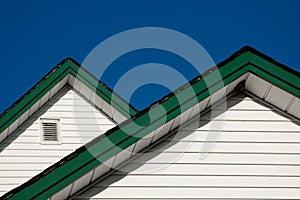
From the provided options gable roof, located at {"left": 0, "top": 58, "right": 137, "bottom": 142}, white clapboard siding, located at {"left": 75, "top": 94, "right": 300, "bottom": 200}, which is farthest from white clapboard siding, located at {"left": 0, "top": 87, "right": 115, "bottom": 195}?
white clapboard siding, located at {"left": 75, "top": 94, "right": 300, "bottom": 200}

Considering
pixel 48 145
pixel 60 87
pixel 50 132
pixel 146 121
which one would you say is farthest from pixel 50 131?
pixel 146 121

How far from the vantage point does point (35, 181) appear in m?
5.35

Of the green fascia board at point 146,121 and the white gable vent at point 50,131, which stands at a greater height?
the white gable vent at point 50,131

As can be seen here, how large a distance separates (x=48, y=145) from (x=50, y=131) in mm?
337

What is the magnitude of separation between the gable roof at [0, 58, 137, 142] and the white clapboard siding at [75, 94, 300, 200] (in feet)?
20.5

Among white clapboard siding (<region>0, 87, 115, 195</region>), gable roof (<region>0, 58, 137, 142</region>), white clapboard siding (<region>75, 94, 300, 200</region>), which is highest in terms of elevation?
gable roof (<region>0, 58, 137, 142</region>)

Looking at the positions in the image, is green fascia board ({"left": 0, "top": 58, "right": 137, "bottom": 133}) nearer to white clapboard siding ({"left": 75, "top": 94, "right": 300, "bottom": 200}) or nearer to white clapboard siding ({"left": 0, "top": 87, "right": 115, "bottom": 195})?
white clapboard siding ({"left": 0, "top": 87, "right": 115, "bottom": 195})

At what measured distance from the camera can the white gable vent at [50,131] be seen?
40.5 ft

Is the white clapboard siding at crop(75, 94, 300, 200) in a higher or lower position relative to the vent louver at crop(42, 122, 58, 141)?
lower

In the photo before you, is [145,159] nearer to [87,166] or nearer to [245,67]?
[87,166]

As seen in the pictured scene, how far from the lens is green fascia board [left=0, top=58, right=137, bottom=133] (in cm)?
1238

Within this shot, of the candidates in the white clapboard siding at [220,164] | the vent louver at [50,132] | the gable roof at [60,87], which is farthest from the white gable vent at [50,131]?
the white clapboard siding at [220,164]

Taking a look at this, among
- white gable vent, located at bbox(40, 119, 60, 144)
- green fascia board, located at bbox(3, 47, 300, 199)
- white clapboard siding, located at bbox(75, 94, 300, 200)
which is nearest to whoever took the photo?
green fascia board, located at bbox(3, 47, 300, 199)

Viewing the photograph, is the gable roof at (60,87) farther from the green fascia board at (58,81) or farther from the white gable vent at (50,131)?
the white gable vent at (50,131)
